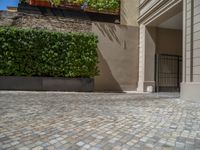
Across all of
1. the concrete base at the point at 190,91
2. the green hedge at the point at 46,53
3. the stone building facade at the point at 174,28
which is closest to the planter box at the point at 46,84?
the green hedge at the point at 46,53

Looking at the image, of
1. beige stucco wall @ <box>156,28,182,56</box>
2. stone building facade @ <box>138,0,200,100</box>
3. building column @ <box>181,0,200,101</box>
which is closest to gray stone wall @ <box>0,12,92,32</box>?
stone building facade @ <box>138,0,200,100</box>

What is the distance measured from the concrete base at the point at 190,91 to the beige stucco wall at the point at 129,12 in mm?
5783

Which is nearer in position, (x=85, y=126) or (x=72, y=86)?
(x=85, y=126)

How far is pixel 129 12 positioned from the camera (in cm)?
1315

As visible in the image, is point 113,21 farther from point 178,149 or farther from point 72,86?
point 178,149

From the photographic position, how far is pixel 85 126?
13.6ft

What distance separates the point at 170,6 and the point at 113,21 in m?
3.82

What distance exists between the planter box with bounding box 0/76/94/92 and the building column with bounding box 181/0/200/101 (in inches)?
170

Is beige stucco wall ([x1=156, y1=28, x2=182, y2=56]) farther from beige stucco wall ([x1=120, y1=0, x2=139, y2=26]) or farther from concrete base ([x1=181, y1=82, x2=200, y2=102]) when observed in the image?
concrete base ([x1=181, y1=82, x2=200, y2=102])

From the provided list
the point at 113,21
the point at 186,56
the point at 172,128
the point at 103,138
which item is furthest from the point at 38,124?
the point at 113,21

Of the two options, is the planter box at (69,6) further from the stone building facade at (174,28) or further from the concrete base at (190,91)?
the concrete base at (190,91)

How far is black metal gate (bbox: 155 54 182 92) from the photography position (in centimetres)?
1325

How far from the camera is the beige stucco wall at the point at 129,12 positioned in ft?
43.0

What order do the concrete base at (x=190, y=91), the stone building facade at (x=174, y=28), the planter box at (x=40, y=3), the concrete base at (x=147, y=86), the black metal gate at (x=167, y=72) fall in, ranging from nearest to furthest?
the concrete base at (x=190, y=91) → the stone building facade at (x=174, y=28) → the planter box at (x=40, y=3) → the concrete base at (x=147, y=86) → the black metal gate at (x=167, y=72)
